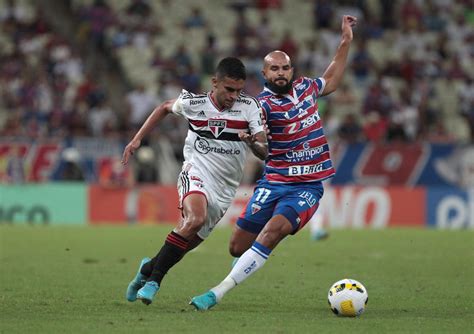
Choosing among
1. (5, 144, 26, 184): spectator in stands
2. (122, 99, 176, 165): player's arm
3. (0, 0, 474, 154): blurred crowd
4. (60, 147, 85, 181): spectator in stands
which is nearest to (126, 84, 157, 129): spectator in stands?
(0, 0, 474, 154): blurred crowd

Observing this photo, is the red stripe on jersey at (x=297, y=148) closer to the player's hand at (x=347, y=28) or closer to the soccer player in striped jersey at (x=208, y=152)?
the soccer player in striped jersey at (x=208, y=152)

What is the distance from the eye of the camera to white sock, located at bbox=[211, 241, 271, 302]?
31.5 feet

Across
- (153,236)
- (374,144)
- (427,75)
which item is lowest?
(153,236)

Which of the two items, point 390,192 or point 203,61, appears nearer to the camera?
point 390,192

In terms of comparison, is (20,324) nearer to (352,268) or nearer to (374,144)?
(352,268)

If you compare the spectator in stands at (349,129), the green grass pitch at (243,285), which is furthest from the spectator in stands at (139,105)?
the green grass pitch at (243,285)

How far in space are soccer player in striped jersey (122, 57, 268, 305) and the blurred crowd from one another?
1539cm

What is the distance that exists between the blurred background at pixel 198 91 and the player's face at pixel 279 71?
485 inches

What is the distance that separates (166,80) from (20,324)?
19346 mm

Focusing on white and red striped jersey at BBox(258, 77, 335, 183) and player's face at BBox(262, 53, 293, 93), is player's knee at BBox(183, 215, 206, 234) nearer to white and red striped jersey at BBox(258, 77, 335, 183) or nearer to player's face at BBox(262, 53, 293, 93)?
white and red striped jersey at BBox(258, 77, 335, 183)

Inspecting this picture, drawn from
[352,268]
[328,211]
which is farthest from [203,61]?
[352,268]

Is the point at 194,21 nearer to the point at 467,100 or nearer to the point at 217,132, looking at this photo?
the point at 467,100

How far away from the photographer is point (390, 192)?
24703 millimetres

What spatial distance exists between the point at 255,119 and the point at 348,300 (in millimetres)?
1906
